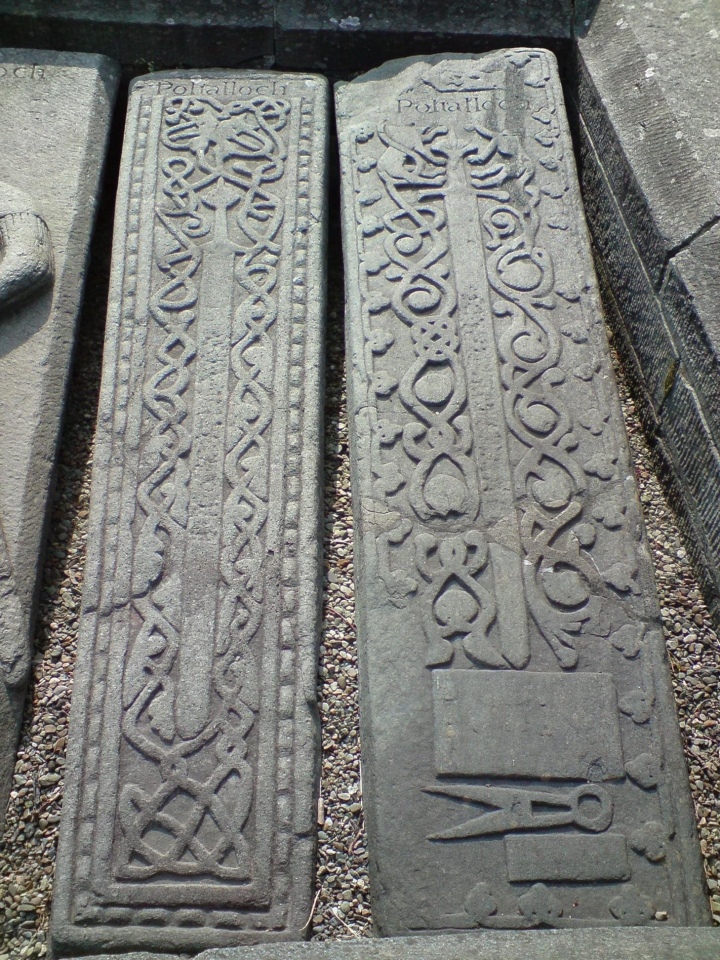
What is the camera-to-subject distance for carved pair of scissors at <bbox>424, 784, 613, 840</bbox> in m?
1.74

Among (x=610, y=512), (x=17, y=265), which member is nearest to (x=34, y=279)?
(x=17, y=265)

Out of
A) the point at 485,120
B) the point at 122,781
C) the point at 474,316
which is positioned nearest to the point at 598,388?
the point at 474,316

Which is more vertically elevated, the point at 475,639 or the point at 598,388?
the point at 598,388

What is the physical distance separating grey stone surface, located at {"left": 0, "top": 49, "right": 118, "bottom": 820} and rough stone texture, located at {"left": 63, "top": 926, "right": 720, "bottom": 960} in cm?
80

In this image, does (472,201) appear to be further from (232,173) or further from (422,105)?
(232,173)

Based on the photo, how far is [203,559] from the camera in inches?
80.8

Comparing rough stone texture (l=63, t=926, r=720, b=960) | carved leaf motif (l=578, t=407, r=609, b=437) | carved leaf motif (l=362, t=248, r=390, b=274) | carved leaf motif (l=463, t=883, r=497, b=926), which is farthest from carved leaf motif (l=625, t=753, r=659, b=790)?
carved leaf motif (l=362, t=248, r=390, b=274)

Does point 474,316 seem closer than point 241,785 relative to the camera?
No

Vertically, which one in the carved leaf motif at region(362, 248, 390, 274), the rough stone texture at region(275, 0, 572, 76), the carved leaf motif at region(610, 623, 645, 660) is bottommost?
the carved leaf motif at region(610, 623, 645, 660)

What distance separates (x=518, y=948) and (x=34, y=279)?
7.29 ft

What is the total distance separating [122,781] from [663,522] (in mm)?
1639

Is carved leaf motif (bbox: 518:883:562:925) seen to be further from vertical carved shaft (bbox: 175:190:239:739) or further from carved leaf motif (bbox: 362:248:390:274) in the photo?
carved leaf motif (bbox: 362:248:390:274)

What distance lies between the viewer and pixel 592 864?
1704 mm

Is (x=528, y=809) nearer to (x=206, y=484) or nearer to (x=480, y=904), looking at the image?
(x=480, y=904)
